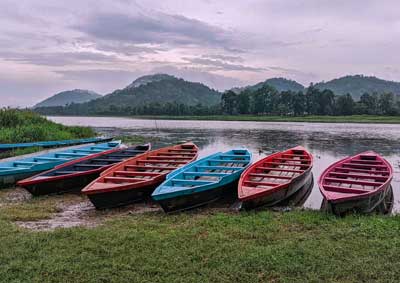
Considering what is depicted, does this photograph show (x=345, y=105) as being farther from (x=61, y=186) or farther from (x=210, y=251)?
(x=210, y=251)

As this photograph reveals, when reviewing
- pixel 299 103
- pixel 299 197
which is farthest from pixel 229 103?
pixel 299 197

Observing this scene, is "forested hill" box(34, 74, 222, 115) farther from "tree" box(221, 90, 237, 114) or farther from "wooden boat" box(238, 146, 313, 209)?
"wooden boat" box(238, 146, 313, 209)

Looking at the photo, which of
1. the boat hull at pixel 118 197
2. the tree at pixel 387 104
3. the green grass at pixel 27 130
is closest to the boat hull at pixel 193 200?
the boat hull at pixel 118 197

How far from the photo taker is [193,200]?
7.52 metres

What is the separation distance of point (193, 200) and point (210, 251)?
269cm

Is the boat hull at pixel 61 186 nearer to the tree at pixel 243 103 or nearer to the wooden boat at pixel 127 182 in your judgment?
the wooden boat at pixel 127 182

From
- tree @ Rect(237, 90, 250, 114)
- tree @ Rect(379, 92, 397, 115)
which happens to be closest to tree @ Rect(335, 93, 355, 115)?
tree @ Rect(379, 92, 397, 115)

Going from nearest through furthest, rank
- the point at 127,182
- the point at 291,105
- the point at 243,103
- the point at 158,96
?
the point at 127,182 < the point at 291,105 < the point at 243,103 < the point at 158,96

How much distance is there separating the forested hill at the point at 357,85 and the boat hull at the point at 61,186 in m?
148

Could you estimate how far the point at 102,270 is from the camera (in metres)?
4.27

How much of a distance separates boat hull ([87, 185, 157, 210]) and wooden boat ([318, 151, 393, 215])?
3699mm

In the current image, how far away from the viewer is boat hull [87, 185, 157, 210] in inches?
293

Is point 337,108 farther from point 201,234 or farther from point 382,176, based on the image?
point 201,234

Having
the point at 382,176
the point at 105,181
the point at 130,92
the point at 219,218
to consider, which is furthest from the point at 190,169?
the point at 130,92
